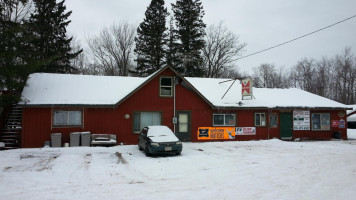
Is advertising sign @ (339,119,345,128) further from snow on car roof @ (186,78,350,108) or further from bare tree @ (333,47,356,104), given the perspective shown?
bare tree @ (333,47,356,104)

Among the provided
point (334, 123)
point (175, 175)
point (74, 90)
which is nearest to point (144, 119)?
point (74, 90)

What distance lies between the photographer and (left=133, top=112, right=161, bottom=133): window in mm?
19172

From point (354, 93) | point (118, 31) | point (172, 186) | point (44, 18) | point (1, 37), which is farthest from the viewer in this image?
point (354, 93)

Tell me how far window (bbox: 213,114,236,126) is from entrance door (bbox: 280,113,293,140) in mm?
4480

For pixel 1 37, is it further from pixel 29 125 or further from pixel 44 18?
pixel 44 18

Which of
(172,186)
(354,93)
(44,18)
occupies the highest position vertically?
(44,18)

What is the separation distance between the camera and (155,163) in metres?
12.4

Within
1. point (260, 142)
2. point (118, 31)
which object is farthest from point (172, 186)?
point (118, 31)

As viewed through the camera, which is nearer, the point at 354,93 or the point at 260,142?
the point at 260,142

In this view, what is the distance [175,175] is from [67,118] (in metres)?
10.6

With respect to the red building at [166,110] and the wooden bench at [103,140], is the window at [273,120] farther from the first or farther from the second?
the wooden bench at [103,140]

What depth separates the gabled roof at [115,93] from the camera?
58.7 ft

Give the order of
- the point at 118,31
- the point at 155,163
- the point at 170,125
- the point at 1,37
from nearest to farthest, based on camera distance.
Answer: the point at 155,163
the point at 1,37
the point at 170,125
the point at 118,31

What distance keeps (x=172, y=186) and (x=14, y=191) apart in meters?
4.63
